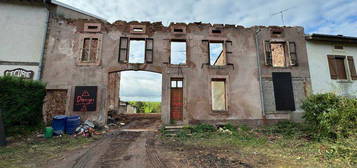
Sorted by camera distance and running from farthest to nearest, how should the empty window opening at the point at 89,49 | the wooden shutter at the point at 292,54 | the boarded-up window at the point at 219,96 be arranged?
1. the boarded-up window at the point at 219,96
2. the wooden shutter at the point at 292,54
3. the empty window opening at the point at 89,49

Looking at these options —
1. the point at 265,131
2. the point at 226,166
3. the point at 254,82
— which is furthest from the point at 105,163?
the point at 254,82

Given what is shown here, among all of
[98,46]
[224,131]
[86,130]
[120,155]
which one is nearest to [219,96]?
[224,131]

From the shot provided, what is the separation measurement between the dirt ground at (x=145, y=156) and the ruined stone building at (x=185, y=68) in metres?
3.34

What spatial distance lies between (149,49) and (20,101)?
628 centimetres

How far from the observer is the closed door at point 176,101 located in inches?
362

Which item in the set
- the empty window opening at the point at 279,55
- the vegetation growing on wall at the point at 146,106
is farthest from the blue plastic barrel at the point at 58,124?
the vegetation growing on wall at the point at 146,106

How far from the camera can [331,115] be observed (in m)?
5.71

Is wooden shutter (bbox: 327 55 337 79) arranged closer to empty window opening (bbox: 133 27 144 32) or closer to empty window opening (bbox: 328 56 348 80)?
empty window opening (bbox: 328 56 348 80)

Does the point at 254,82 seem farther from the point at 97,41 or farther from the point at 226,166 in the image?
the point at 97,41

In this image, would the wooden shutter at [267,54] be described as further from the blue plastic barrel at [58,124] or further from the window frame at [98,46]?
the blue plastic barrel at [58,124]

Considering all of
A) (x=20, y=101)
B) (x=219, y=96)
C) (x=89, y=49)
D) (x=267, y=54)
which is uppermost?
(x=89, y=49)

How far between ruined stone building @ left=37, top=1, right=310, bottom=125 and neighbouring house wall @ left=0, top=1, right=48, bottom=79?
0.52 m

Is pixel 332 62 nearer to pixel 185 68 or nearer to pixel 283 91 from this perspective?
pixel 283 91

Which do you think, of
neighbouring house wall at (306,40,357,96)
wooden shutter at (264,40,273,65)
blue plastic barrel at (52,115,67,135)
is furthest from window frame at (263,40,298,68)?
blue plastic barrel at (52,115,67,135)
